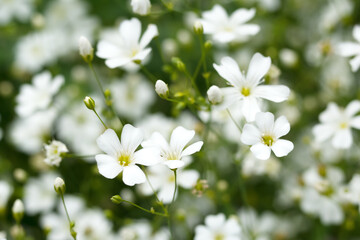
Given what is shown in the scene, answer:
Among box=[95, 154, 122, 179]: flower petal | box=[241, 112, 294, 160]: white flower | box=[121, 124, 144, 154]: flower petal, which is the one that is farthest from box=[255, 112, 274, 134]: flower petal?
box=[95, 154, 122, 179]: flower petal

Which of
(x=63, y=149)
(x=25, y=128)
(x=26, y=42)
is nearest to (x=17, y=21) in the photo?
(x=26, y=42)

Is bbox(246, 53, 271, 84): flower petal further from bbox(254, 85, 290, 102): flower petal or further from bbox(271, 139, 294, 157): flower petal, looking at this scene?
bbox(271, 139, 294, 157): flower petal

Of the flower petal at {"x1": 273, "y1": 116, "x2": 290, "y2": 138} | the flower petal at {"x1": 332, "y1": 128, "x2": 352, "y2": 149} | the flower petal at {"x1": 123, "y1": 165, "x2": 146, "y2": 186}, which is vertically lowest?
the flower petal at {"x1": 332, "y1": 128, "x2": 352, "y2": 149}

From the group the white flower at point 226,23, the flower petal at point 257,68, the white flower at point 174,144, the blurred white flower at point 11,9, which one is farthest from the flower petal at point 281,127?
the blurred white flower at point 11,9

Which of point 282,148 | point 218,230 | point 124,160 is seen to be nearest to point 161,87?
point 124,160

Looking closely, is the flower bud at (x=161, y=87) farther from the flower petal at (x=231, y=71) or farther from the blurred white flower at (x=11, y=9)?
the blurred white flower at (x=11, y=9)

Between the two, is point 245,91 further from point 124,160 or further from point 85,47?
point 85,47

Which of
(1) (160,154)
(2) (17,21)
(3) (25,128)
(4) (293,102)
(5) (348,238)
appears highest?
(1) (160,154)

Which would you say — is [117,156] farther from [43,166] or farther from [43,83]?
[43,166]
